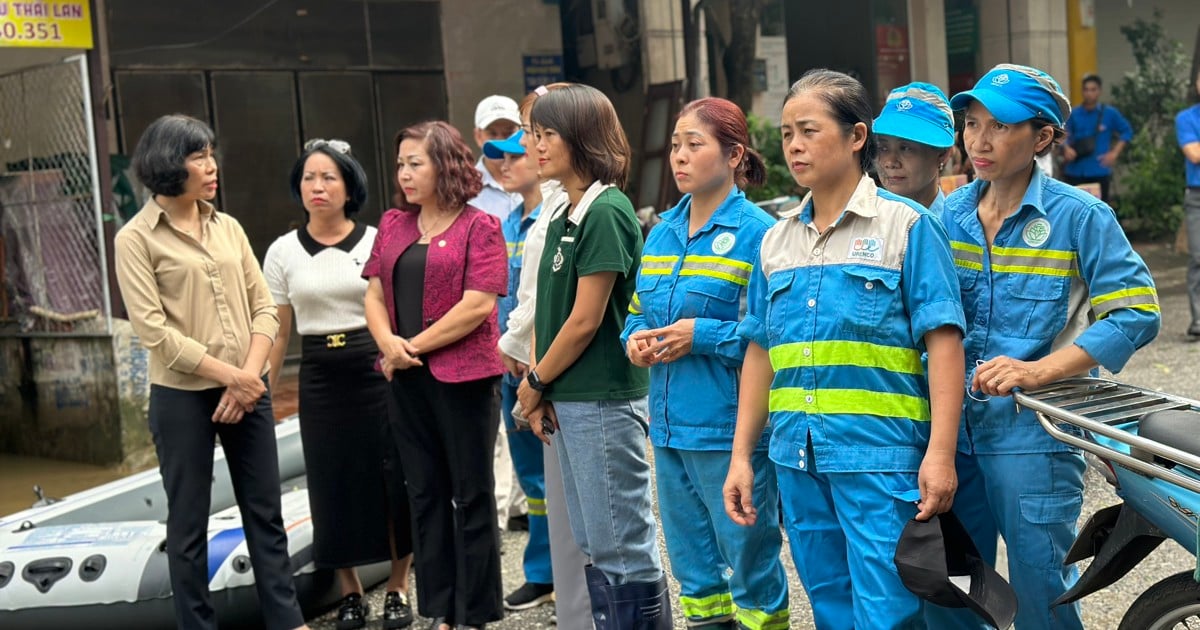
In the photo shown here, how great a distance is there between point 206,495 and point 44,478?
13.7ft

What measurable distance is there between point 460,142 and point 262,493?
4.54 ft

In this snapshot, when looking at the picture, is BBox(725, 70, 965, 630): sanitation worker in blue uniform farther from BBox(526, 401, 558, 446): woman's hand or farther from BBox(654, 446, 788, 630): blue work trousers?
BBox(526, 401, 558, 446): woman's hand

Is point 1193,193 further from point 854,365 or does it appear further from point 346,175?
point 854,365

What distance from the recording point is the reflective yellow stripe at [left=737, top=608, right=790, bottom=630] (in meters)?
3.19

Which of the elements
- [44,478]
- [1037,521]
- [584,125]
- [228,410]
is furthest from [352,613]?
[44,478]

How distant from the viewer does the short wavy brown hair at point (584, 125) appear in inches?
136

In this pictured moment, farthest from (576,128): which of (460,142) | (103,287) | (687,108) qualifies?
(103,287)

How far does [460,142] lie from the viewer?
4.28 metres

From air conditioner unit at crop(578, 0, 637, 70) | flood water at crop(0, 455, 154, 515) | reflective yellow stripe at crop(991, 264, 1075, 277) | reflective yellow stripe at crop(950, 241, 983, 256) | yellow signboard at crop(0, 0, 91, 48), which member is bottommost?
flood water at crop(0, 455, 154, 515)

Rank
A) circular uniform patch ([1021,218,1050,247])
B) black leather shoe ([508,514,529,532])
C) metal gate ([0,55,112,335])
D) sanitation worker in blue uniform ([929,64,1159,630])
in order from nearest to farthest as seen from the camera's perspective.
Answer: sanitation worker in blue uniform ([929,64,1159,630]) < circular uniform patch ([1021,218,1050,247]) < black leather shoe ([508,514,529,532]) < metal gate ([0,55,112,335])

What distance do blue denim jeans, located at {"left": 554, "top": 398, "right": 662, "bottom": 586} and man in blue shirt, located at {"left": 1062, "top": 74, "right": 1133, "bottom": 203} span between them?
8.78m

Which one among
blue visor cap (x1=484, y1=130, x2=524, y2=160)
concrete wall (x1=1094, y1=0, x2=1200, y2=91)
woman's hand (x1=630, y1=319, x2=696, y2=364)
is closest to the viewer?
woman's hand (x1=630, y1=319, x2=696, y2=364)

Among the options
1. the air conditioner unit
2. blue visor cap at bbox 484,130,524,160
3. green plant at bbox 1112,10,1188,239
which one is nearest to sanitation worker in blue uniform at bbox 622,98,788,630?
blue visor cap at bbox 484,130,524,160

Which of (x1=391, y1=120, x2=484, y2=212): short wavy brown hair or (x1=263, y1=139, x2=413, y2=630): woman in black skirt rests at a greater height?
(x1=391, y1=120, x2=484, y2=212): short wavy brown hair
